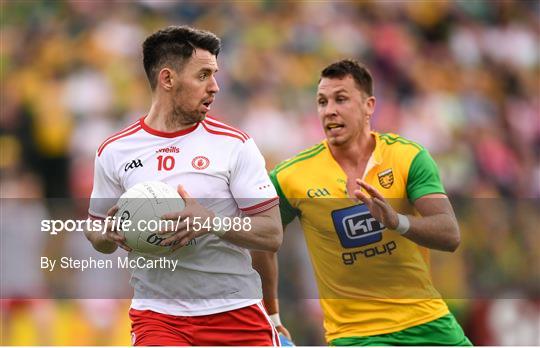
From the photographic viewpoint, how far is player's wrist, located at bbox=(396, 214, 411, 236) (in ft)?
16.3

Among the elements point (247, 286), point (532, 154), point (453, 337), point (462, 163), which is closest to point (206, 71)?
point (247, 286)

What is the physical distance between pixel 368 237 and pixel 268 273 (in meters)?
0.60

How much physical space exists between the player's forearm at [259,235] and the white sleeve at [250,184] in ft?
0.22

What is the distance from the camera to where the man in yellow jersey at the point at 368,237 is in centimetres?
535

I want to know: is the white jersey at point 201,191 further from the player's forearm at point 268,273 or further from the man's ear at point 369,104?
the man's ear at point 369,104

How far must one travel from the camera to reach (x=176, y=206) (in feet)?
14.2

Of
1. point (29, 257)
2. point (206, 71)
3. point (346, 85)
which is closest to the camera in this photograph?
point (206, 71)

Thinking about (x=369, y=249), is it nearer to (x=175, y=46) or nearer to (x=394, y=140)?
(x=394, y=140)

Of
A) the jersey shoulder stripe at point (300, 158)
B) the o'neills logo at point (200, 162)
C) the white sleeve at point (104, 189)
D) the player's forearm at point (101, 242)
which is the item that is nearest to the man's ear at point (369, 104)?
the jersey shoulder stripe at point (300, 158)

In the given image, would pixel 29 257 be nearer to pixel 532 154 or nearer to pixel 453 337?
pixel 453 337

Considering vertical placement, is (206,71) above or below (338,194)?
above

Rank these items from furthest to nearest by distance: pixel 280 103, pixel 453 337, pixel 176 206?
pixel 280 103, pixel 453 337, pixel 176 206

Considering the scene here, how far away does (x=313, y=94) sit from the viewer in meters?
10.8

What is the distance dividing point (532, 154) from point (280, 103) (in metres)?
3.33
